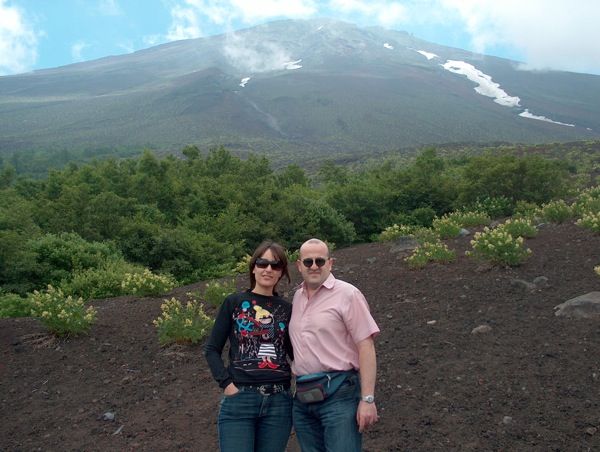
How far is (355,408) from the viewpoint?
8.29 ft

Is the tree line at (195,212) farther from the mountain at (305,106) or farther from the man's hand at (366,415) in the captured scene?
the mountain at (305,106)

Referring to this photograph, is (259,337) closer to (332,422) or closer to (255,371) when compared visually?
(255,371)

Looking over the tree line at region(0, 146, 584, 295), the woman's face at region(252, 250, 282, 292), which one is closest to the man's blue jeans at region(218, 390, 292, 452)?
the woman's face at region(252, 250, 282, 292)

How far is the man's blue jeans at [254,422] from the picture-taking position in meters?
2.60

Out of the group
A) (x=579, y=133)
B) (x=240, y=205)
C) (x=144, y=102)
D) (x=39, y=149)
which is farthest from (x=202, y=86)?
(x=240, y=205)

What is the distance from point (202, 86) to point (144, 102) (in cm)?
1586

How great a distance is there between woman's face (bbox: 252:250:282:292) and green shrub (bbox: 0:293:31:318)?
18.6ft

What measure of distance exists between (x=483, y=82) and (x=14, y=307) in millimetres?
140621

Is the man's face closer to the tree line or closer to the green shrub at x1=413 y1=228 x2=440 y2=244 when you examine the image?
the green shrub at x1=413 y1=228 x2=440 y2=244

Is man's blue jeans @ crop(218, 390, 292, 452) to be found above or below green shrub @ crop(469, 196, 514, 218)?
above

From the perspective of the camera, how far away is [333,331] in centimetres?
257

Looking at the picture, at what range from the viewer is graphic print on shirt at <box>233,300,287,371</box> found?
2.65m

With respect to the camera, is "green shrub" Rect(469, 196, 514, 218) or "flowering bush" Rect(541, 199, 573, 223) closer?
"flowering bush" Rect(541, 199, 573, 223)

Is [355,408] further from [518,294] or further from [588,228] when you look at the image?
[588,228]
